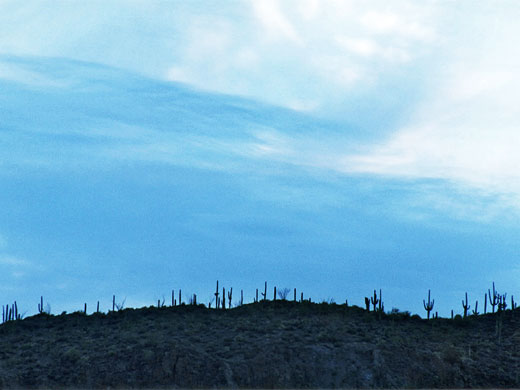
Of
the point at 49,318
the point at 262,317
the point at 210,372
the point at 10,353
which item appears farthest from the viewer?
the point at 49,318

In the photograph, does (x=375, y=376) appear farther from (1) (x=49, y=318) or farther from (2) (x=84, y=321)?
(1) (x=49, y=318)

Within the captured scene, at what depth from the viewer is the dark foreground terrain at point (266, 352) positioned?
4391cm

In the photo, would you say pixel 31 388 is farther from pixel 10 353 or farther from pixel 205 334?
pixel 205 334

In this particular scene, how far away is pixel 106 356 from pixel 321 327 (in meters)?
15.2

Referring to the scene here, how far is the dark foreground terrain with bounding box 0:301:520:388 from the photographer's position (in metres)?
43.9

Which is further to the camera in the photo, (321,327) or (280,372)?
(321,327)

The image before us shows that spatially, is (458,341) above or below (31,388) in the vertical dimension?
above

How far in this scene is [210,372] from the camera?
43688 mm

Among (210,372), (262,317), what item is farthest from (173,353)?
(262,317)

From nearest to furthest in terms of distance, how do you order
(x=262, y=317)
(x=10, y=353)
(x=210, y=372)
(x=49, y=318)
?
(x=210, y=372)
(x=10, y=353)
(x=262, y=317)
(x=49, y=318)

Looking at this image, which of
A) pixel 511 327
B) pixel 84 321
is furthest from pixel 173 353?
pixel 511 327

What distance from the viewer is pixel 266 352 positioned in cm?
4541

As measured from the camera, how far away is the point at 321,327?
50.6 m

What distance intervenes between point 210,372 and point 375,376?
10.3 meters
